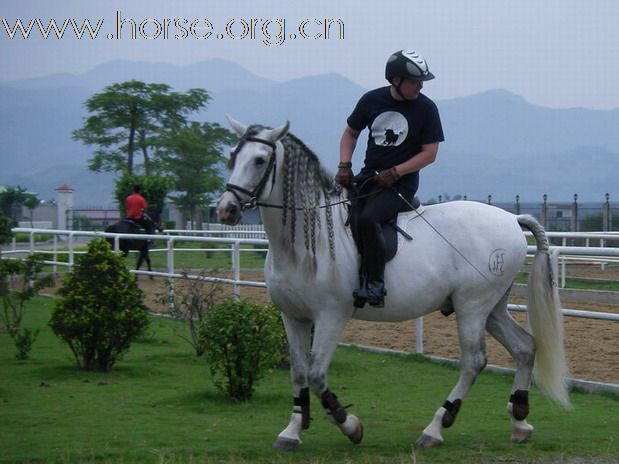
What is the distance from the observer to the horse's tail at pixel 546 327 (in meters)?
6.99

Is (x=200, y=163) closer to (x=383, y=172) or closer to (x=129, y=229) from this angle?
(x=129, y=229)

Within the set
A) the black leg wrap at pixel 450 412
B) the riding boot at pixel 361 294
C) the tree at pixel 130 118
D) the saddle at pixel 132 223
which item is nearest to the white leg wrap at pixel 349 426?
the black leg wrap at pixel 450 412

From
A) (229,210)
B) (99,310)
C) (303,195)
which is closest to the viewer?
(229,210)

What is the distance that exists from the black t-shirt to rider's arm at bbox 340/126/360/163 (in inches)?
2.5

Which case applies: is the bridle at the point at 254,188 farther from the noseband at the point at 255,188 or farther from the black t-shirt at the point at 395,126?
the black t-shirt at the point at 395,126

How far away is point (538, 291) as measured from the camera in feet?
23.1

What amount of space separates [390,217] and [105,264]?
14.2 ft

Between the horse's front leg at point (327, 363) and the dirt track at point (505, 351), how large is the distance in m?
3.86

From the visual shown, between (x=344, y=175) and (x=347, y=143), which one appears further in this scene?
(x=347, y=143)

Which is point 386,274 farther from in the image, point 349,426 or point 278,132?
point 278,132

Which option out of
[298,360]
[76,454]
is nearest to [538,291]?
[298,360]

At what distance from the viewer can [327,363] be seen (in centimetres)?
632

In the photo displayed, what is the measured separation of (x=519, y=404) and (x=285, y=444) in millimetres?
1669

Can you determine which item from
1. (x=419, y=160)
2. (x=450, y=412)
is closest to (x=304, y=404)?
(x=450, y=412)
